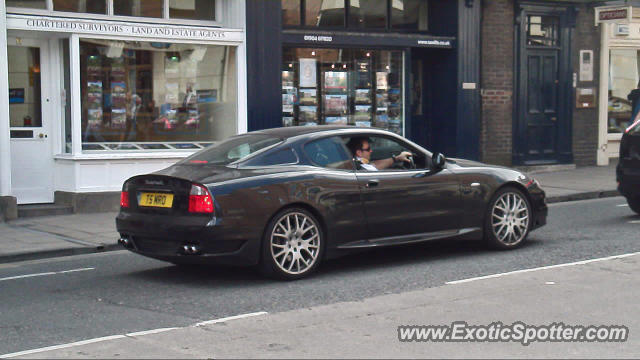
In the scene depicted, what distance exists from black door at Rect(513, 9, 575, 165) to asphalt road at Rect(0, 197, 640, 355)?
7879 mm

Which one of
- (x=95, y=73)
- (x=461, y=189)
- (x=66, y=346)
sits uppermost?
(x=95, y=73)

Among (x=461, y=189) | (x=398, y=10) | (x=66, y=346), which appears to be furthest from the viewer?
(x=398, y=10)

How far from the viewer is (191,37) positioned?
582 inches

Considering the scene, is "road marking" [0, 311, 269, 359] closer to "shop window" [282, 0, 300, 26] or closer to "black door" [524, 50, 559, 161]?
"shop window" [282, 0, 300, 26]

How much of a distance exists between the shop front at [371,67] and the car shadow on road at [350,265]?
20.5 feet

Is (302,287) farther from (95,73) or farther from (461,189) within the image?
(95,73)

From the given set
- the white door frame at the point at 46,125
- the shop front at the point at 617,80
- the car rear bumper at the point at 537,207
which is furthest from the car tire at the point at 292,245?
the shop front at the point at 617,80

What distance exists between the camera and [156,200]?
27.2 ft

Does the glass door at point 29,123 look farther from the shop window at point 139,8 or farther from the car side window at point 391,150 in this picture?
the car side window at point 391,150

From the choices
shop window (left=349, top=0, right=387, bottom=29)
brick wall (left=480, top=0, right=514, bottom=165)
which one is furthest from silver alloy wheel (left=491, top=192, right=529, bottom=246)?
brick wall (left=480, top=0, right=514, bottom=165)

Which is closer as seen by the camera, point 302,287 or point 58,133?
point 302,287

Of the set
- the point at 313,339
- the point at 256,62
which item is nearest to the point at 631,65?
the point at 256,62

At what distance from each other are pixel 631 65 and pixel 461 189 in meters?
13.5

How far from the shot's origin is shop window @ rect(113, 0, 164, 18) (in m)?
14.5
